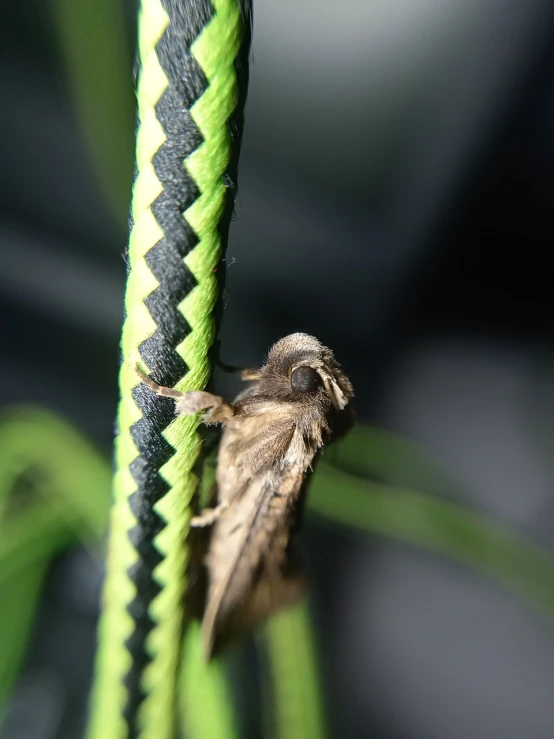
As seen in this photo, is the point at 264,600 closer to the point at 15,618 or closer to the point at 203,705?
the point at 203,705

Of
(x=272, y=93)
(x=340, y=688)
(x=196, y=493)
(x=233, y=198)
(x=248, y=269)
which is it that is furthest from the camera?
(x=248, y=269)

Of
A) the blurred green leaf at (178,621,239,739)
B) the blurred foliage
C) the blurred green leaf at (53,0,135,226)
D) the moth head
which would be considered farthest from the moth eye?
the blurred green leaf at (53,0,135,226)

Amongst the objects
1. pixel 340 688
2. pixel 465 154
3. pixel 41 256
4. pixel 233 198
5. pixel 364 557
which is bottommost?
pixel 340 688

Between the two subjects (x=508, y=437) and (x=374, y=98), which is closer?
(x=374, y=98)

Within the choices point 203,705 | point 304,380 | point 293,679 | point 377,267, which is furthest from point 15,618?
point 377,267

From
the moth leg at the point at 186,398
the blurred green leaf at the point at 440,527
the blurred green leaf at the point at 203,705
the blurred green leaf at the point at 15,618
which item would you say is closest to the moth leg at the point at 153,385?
the moth leg at the point at 186,398

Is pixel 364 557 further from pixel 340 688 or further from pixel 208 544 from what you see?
pixel 208 544

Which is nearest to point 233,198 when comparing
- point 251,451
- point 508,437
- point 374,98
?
point 251,451
